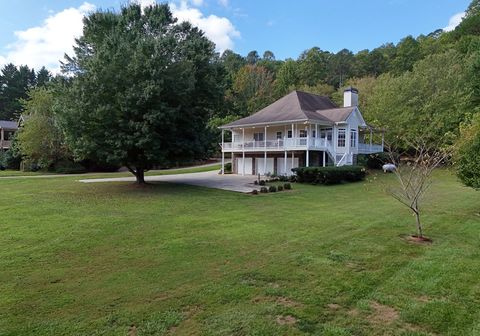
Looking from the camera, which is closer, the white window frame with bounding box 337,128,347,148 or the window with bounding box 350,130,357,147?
the white window frame with bounding box 337,128,347,148

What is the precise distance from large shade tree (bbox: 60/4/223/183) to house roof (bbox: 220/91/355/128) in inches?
405

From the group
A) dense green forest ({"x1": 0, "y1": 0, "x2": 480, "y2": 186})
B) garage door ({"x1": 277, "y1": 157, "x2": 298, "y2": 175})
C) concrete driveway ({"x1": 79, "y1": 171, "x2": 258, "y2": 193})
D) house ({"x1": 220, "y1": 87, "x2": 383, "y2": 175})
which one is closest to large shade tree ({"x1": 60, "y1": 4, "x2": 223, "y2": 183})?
dense green forest ({"x1": 0, "y1": 0, "x2": 480, "y2": 186})

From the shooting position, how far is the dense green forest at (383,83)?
25566 millimetres

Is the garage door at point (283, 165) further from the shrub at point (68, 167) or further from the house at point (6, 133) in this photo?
the house at point (6, 133)

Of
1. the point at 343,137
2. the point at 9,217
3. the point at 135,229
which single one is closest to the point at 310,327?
the point at 135,229

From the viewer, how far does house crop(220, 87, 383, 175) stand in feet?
83.9

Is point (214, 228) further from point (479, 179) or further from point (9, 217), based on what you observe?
point (479, 179)

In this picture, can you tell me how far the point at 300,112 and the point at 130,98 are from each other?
583 inches

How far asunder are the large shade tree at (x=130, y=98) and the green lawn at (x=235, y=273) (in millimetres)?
5375

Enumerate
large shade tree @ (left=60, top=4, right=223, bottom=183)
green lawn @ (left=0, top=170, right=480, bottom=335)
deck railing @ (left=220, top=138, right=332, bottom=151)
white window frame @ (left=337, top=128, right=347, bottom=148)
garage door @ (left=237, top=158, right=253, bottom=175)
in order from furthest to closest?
1. garage door @ (left=237, top=158, right=253, bottom=175)
2. white window frame @ (left=337, top=128, right=347, bottom=148)
3. deck railing @ (left=220, top=138, right=332, bottom=151)
4. large shade tree @ (left=60, top=4, right=223, bottom=183)
5. green lawn @ (left=0, top=170, right=480, bottom=335)

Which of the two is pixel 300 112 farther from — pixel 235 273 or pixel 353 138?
pixel 235 273

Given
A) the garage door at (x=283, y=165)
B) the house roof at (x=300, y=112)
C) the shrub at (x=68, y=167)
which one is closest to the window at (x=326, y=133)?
the house roof at (x=300, y=112)

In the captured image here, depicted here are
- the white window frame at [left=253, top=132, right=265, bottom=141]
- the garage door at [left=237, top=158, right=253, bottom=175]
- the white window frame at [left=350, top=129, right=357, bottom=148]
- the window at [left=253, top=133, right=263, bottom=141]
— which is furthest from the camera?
the window at [left=253, top=133, right=263, bottom=141]

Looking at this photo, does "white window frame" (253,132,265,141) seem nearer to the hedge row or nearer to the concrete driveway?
the concrete driveway
